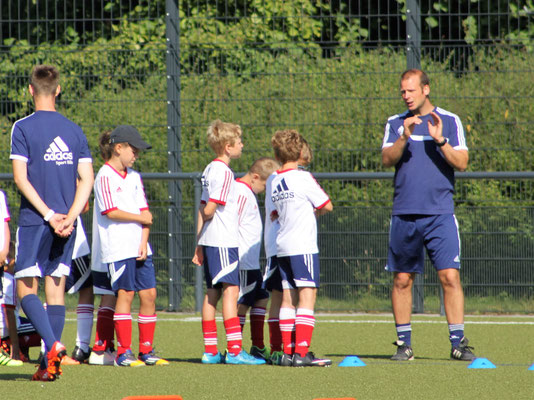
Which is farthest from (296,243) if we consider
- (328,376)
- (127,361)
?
(127,361)

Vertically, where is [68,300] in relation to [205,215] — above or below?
below

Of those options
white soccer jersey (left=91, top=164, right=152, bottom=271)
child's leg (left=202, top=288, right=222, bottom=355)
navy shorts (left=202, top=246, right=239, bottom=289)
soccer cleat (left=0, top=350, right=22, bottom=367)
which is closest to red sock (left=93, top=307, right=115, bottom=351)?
white soccer jersey (left=91, top=164, right=152, bottom=271)

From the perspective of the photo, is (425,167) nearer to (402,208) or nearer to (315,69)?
(402,208)

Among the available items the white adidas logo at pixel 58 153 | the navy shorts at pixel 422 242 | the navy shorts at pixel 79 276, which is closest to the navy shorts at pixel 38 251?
the white adidas logo at pixel 58 153

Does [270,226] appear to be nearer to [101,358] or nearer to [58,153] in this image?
[101,358]

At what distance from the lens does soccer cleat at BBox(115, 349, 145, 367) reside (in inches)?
275

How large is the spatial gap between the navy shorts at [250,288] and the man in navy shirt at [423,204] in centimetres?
94

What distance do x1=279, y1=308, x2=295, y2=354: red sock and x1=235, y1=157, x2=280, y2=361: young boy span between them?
360 mm

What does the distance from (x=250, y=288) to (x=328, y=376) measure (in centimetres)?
134

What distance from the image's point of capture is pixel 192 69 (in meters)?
11.0

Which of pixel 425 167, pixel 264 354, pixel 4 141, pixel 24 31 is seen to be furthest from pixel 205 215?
pixel 24 31

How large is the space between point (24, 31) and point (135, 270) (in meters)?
6.00

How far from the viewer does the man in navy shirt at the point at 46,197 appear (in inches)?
242

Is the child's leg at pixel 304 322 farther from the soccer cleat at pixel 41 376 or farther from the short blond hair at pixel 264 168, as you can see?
the soccer cleat at pixel 41 376
